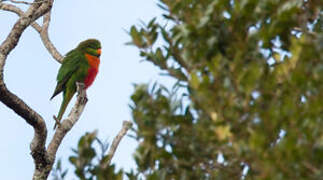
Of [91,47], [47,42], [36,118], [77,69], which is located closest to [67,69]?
[77,69]

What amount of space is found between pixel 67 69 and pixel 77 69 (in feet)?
0.86

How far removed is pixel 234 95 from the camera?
2846 millimetres

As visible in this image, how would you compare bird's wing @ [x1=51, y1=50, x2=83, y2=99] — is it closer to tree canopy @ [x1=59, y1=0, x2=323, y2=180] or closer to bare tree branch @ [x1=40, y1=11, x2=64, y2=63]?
bare tree branch @ [x1=40, y1=11, x2=64, y2=63]

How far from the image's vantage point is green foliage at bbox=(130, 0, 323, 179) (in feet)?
8.87

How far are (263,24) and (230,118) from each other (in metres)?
0.75

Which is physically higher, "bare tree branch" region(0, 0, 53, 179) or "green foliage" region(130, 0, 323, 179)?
"bare tree branch" region(0, 0, 53, 179)

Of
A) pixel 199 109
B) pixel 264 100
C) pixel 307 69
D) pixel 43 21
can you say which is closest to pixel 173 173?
pixel 199 109

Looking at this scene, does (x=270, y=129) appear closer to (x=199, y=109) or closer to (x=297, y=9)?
(x=199, y=109)

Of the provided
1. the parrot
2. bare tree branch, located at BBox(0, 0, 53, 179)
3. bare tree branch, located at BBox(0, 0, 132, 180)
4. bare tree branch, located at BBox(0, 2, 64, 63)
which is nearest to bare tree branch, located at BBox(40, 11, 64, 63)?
bare tree branch, located at BBox(0, 2, 64, 63)

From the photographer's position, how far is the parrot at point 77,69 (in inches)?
310

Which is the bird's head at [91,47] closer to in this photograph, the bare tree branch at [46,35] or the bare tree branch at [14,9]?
the bare tree branch at [46,35]

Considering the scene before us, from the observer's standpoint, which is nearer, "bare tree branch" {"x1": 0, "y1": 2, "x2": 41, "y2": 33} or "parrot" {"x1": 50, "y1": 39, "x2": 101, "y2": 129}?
"bare tree branch" {"x1": 0, "y1": 2, "x2": 41, "y2": 33}

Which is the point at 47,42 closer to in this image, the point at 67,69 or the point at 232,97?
the point at 67,69

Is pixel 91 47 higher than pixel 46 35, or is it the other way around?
pixel 91 47
